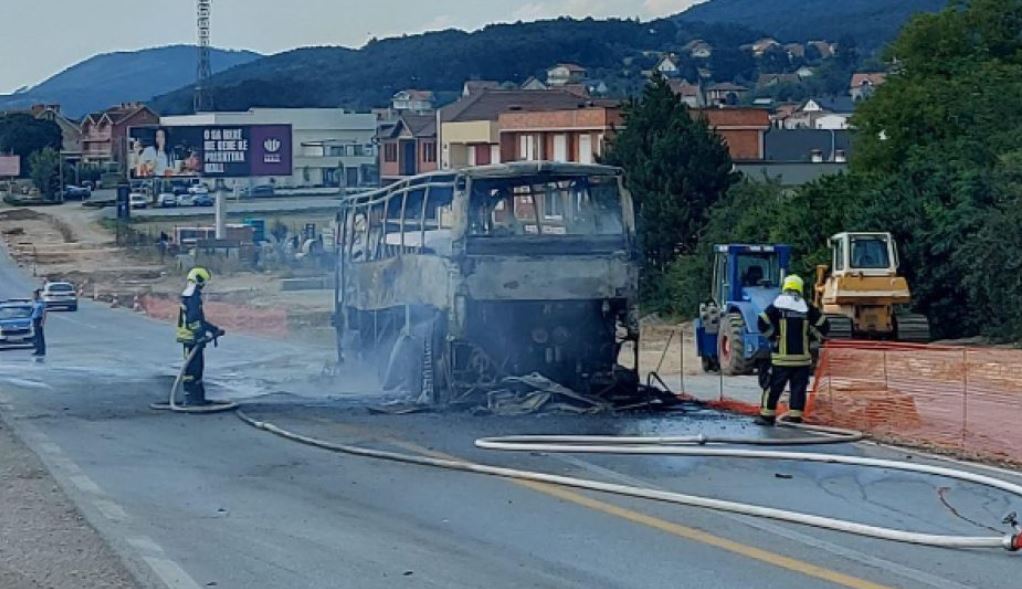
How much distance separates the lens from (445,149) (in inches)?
3600

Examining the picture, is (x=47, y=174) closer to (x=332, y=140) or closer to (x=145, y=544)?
(x=332, y=140)

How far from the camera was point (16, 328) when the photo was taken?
43062mm

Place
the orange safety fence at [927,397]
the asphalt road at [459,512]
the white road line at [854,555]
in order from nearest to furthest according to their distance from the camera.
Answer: the white road line at [854,555]
the asphalt road at [459,512]
the orange safety fence at [927,397]

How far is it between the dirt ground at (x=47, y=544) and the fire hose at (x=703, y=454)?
3056 millimetres

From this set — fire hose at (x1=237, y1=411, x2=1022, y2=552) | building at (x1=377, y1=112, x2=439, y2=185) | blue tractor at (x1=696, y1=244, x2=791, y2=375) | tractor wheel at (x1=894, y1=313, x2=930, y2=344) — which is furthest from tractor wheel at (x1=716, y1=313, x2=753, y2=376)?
building at (x1=377, y1=112, x2=439, y2=185)

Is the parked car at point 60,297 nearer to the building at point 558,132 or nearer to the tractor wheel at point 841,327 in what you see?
the building at point 558,132

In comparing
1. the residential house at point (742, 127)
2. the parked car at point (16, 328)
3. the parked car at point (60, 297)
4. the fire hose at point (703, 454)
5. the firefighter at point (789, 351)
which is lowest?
the parked car at point (60, 297)

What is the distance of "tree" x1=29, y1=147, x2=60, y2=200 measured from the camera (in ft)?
470

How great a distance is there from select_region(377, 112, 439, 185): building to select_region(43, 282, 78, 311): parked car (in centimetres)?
3342

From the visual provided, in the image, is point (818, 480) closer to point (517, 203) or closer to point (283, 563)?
point (283, 563)

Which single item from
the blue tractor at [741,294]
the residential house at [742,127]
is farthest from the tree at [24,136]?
the blue tractor at [741,294]

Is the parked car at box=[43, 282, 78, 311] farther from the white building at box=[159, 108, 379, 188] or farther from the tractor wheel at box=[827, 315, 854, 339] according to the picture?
the white building at box=[159, 108, 379, 188]

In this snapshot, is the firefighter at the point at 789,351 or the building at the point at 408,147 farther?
the building at the point at 408,147

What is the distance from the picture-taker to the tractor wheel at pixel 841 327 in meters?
29.3
